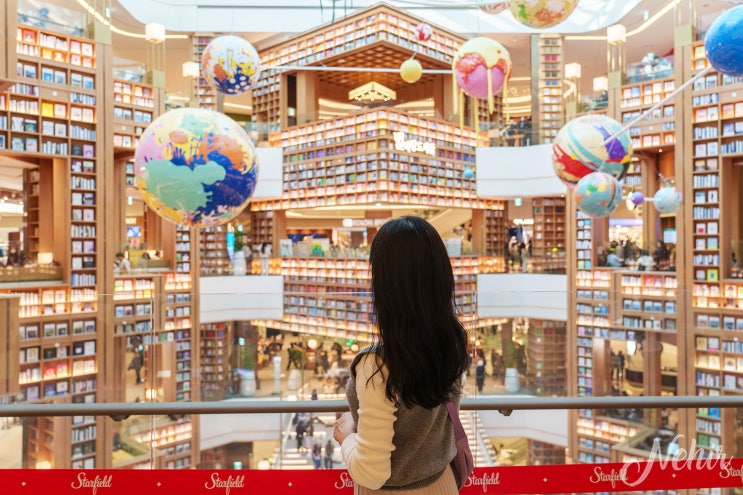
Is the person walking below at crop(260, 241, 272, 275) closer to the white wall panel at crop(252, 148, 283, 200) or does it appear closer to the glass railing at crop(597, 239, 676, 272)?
the white wall panel at crop(252, 148, 283, 200)

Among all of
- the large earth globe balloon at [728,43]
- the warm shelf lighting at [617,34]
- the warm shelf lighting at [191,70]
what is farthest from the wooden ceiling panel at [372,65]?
the large earth globe balloon at [728,43]

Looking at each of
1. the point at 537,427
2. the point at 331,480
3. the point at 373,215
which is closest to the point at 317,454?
the point at 537,427

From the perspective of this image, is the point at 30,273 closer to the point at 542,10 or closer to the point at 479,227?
the point at 542,10

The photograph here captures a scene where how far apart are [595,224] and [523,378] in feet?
32.3

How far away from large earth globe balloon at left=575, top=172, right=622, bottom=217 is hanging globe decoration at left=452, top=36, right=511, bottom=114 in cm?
108

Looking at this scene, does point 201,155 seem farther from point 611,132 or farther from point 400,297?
point 611,132

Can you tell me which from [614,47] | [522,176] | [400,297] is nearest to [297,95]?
[522,176]

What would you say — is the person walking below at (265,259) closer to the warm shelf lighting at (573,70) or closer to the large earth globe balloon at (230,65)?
the warm shelf lighting at (573,70)

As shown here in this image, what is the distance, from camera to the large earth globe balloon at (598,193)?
15.7 feet

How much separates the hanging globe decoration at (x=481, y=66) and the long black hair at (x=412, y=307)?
4.15 metres

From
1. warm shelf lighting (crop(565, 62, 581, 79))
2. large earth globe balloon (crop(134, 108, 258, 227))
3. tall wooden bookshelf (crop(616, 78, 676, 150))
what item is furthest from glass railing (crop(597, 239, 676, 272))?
large earth globe balloon (crop(134, 108, 258, 227))

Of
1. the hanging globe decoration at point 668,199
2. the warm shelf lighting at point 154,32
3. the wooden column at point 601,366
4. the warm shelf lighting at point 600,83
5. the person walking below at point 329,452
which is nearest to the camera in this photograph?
the wooden column at point 601,366

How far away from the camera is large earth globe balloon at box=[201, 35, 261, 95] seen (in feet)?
17.4

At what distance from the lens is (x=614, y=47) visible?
12.8m
